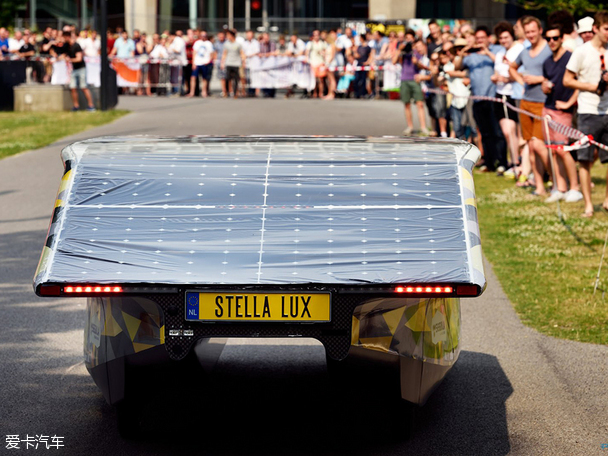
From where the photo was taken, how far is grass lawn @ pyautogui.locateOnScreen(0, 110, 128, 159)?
725 inches

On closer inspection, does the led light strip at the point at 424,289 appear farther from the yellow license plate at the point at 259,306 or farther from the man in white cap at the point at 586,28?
A: the man in white cap at the point at 586,28

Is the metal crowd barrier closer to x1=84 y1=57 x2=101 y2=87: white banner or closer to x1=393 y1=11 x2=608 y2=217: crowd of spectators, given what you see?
x1=84 y1=57 x2=101 y2=87: white banner

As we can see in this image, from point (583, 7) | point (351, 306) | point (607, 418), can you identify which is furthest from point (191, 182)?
point (583, 7)

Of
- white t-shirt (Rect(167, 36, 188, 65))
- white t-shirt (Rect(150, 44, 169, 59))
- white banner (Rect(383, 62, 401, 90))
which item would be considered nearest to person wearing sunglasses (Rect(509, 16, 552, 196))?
white banner (Rect(383, 62, 401, 90))

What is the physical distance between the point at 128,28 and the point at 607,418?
3963 cm

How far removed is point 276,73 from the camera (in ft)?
102

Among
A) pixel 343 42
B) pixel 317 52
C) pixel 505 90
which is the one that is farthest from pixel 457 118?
pixel 343 42

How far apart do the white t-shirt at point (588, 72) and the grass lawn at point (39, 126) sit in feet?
33.4

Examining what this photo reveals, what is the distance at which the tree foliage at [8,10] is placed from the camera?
48875mm

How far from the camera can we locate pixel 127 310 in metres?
4.26

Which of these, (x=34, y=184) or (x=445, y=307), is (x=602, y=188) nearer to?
(x=34, y=184)

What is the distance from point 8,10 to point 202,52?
2280cm

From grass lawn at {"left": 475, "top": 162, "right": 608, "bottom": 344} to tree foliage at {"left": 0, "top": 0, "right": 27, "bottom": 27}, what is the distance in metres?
40.2

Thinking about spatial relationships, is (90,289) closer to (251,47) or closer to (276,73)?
(276,73)
